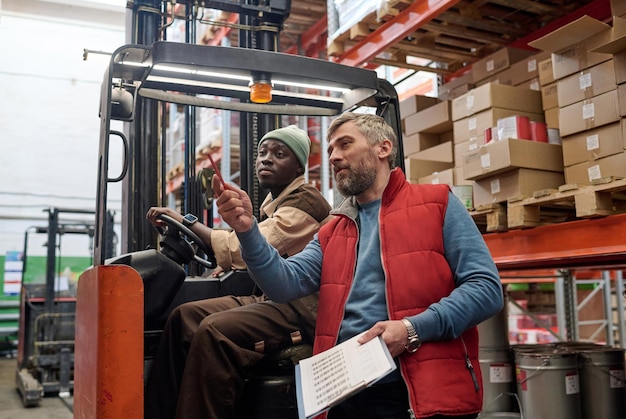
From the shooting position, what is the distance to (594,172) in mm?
3785

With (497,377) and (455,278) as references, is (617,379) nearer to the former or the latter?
(497,377)

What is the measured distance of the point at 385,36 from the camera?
5.42 meters

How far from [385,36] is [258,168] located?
2740mm

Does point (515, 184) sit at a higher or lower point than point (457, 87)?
lower

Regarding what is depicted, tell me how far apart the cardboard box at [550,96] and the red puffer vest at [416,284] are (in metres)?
2.41

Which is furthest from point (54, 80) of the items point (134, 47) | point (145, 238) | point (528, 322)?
point (134, 47)

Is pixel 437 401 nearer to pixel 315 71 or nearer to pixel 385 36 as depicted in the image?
pixel 315 71

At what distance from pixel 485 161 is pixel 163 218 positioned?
7.55 feet

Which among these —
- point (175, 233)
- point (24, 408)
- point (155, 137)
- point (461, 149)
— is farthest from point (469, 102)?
point (24, 408)

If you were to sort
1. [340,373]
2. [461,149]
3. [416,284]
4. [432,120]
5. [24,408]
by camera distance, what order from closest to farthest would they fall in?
[340,373] < [416,284] < [461,149] < [432,120] < [24,408]

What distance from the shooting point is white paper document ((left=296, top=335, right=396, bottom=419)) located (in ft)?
6.12

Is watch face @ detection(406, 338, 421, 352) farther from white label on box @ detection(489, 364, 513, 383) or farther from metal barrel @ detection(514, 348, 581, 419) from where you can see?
white label on box @ detection(489, 364, 513, 383)

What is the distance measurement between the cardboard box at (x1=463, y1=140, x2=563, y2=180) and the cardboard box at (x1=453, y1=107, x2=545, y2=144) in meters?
0.30

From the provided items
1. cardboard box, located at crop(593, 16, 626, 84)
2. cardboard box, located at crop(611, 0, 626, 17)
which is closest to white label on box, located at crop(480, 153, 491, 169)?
cardboard box, located at crop(593, 16, 626, 84)
